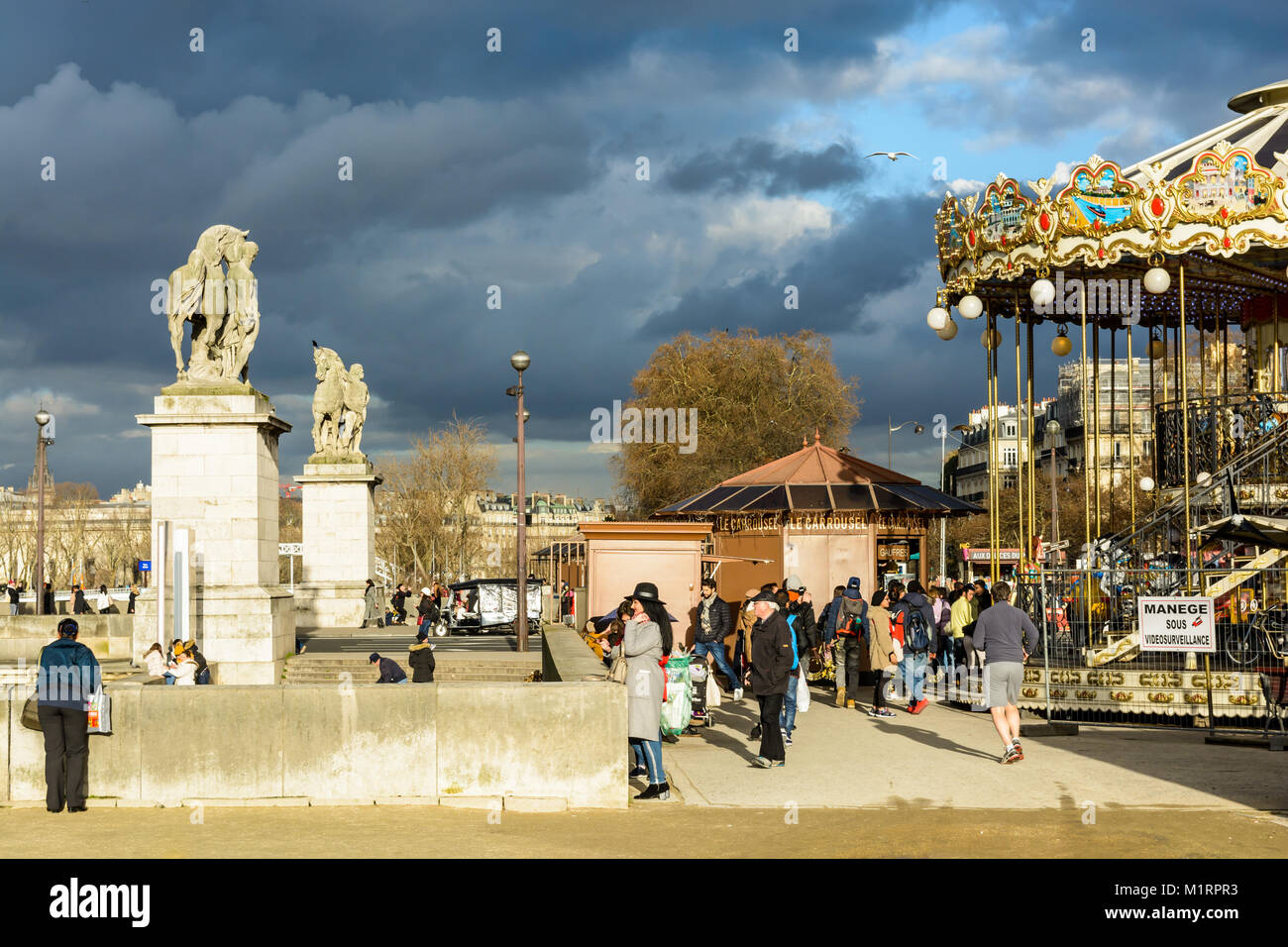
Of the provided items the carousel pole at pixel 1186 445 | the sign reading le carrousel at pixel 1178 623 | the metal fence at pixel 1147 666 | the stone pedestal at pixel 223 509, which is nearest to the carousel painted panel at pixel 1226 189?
the carousel pole at pixel 1186 445

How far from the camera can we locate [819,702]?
19.1m

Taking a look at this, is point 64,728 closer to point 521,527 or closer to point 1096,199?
point 1096,199

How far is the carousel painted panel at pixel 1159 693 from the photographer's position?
55.1ft

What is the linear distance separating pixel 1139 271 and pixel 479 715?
15392mm

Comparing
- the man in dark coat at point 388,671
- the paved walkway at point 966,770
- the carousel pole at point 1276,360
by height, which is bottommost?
the paved walkway at point 966,770

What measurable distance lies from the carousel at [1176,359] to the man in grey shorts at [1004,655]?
2.27 m

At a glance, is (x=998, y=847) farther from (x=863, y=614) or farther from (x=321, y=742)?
(x=863, y=614)

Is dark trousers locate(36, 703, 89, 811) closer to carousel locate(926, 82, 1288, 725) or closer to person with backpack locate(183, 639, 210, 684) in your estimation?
person with backpack locate(183, 639, 210, 684)

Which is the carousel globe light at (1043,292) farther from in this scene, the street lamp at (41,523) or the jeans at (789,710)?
the street lamp at (41,523)

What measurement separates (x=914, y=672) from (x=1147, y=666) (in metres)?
2.98

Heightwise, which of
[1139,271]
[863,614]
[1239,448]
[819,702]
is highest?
[1139,271]

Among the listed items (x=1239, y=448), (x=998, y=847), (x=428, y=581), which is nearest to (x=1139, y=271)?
(x=1239, y=448)

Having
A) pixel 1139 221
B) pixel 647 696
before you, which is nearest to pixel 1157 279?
pixel 1139 221

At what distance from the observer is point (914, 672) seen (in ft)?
57.9
